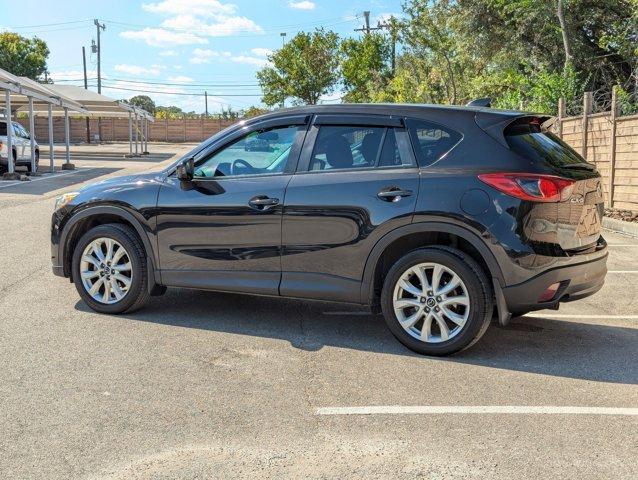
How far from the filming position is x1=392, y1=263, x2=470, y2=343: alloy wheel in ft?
15.6

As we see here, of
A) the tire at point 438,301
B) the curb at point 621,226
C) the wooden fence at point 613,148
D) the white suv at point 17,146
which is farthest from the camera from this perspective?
the white suv at point 17,146

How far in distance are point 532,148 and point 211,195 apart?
95.9 inches

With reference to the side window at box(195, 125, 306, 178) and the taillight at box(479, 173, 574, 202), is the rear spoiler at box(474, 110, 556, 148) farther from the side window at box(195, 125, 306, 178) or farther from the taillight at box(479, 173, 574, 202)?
the side window at box(195, 125, 306, 178)

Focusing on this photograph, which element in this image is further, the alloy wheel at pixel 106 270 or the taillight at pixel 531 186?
the alloy wheel at pixel 106 270

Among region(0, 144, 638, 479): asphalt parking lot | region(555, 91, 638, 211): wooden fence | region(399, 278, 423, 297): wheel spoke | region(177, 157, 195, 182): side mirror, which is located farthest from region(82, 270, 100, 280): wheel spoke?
region(555, 91, 638, 211): wooden fence

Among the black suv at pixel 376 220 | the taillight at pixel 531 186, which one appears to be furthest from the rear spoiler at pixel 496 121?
the taillight at pixel 531 186

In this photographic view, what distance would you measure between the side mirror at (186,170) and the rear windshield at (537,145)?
2.42 m

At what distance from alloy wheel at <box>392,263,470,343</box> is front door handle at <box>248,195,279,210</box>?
112 centimetres

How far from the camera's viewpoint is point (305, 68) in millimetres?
54469

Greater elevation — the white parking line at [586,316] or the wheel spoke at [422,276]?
the wheel spoke at [422,276]

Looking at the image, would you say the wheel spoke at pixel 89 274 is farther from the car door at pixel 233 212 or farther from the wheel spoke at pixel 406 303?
the wheel spoke at pixel 406 303

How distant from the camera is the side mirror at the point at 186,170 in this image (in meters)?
5.46

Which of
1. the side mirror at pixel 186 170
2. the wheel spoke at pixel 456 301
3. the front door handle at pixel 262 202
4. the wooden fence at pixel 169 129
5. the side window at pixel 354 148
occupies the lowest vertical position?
the wheel spoke at pixel 456 301

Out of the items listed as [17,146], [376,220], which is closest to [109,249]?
[376,220]
